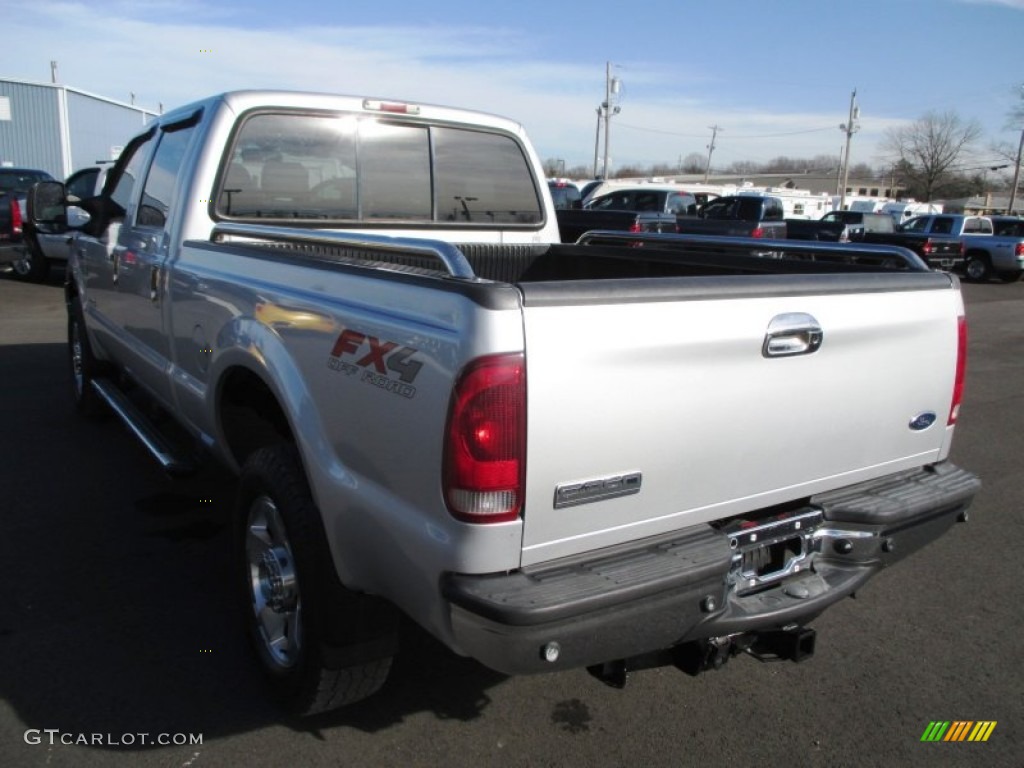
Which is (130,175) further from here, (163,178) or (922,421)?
(922,421)

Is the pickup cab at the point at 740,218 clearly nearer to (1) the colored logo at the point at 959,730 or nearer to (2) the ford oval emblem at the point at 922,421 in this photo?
(2) the ford oval emblem at the point at 922,421

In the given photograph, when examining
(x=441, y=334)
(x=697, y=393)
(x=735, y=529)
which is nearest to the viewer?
(x=441, y=334)

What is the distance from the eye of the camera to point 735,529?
2477 mm

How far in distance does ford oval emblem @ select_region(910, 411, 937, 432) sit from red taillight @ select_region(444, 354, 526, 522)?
158 cm

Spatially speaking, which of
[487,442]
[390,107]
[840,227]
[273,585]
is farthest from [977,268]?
[487,442]

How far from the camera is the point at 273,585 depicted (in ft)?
9.17

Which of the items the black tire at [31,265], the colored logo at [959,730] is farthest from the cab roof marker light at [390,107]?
the black tire at [31,265]

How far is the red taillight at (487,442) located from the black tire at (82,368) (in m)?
4.67

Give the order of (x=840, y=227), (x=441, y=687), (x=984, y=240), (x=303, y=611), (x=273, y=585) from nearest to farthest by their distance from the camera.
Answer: (x=303, y=611)
(x=273, y=585)
(x=441, y=687)
(x=840, y=227)
(x=984, y=240)

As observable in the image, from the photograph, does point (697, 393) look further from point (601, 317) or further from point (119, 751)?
point (119, 751)

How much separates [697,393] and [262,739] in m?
1.78

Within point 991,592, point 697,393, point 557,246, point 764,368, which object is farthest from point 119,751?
point 991,592

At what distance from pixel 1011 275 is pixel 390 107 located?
23.2 metres

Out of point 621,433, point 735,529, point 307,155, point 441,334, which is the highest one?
point 307,155
